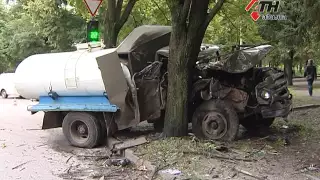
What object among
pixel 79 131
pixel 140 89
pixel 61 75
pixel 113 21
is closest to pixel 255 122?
pixel 140 89

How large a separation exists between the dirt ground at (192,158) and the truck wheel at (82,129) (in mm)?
239

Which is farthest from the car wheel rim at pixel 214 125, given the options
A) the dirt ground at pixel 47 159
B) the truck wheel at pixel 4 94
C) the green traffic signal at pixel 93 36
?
the truck wheel at pixel 4 94

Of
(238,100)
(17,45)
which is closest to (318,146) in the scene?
(238,100)

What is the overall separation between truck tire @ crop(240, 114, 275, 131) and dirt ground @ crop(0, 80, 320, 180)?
191 millimetres

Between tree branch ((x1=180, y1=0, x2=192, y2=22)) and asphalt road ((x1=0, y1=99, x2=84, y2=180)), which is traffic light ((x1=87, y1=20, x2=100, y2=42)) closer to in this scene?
asphalt road ((x1=0, y1=99, x2=84, y2=180))

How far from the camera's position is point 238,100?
9.28 meters

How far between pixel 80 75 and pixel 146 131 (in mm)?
2383

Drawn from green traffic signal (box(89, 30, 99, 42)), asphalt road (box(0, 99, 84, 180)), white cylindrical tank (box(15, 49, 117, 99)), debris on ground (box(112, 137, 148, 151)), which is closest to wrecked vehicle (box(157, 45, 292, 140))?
debris on ground (box(112, 137, 148, 151))

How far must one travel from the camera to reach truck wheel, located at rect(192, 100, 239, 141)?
29.8ft

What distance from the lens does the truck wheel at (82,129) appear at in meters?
9.91

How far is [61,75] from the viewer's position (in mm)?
10008

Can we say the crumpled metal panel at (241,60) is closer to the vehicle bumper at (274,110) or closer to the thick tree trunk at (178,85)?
the vehicle bumper at (274,110)

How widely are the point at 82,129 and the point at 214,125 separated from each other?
323 cm

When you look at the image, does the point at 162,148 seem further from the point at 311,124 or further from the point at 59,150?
the point at 311,124
